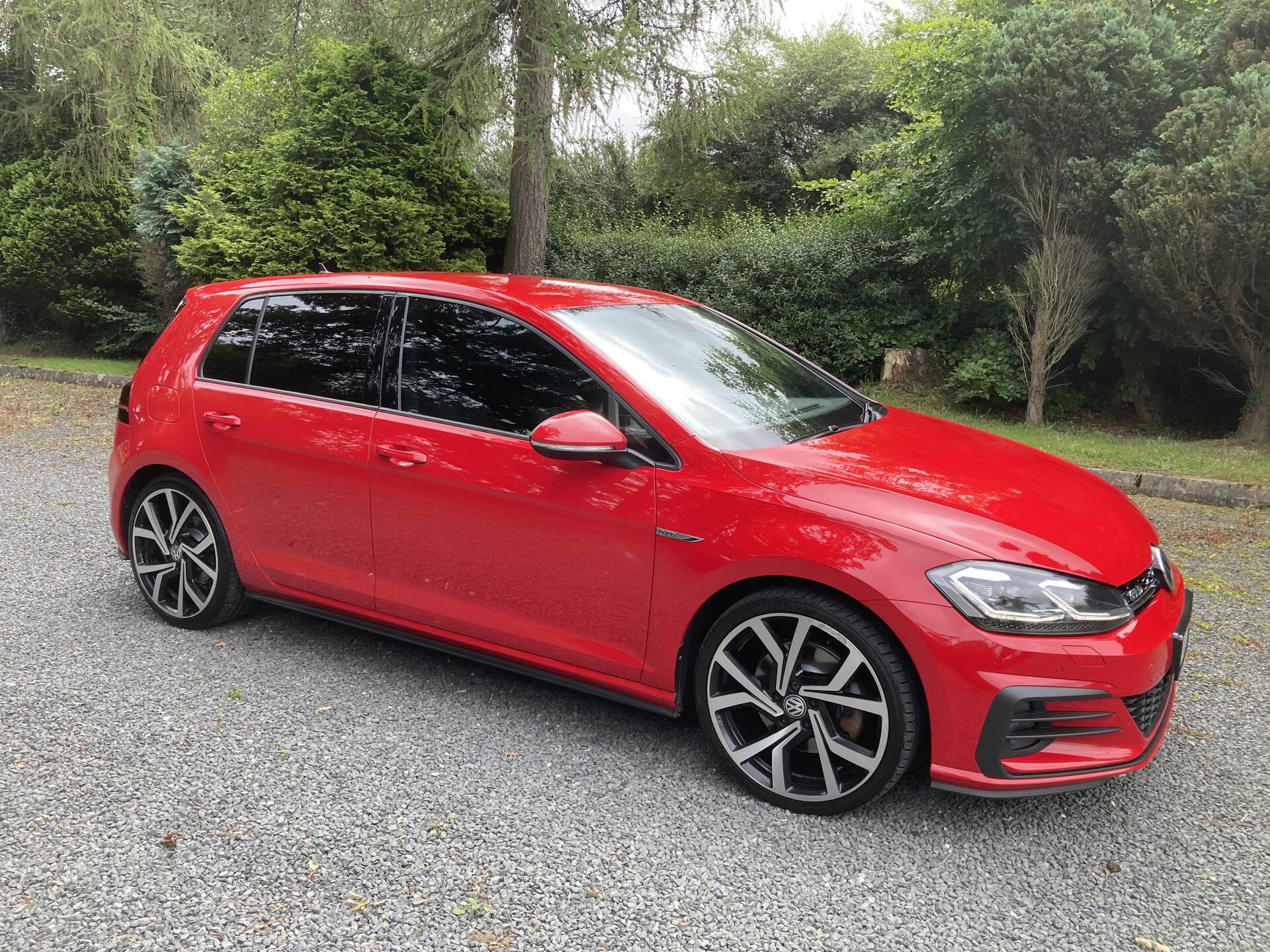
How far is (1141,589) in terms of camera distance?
2918mm

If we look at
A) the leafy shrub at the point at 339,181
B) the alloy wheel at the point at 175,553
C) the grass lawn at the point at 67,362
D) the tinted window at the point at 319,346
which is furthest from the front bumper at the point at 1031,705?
the grass lawn at the point at 67,362

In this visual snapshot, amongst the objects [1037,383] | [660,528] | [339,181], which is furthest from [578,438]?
[339,181]

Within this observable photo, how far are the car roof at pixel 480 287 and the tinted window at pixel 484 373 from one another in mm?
83

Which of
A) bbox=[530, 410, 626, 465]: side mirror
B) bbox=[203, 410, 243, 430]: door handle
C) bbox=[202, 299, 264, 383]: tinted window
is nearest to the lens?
bbox=[530, 410, 626, 465]: side mirror

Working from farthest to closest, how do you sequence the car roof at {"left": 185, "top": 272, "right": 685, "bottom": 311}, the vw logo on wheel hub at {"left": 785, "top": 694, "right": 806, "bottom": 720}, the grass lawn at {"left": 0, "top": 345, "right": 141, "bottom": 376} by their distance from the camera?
1. the grass lawn at {"left": 0, "top": 345, "right": 141, "bottom": 376}
2. the car roof at {"left": 185, "top": 272, "right": 685, "bottom": 311}
3. the vw logo on wheel hub at {"left": 785, "top": 694, "right": 806, "bottom": 720}

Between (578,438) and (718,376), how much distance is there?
0.85m

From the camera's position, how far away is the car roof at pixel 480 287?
12.1 feet

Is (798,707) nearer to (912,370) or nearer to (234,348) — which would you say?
(234,348)

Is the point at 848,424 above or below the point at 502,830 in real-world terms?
above

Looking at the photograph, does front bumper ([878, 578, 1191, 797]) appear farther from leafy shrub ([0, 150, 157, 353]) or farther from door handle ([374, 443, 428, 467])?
leafy shrub ([0, 150, 157, 353])

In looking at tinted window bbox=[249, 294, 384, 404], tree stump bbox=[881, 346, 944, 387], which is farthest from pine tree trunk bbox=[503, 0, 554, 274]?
tinted window bbox=[249, 294, 384, 404]

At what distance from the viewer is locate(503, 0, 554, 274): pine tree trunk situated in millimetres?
10023

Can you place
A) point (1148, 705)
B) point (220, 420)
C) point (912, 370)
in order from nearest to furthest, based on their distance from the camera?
point (1148, 705) → point (220, 420) → point (912, 370)

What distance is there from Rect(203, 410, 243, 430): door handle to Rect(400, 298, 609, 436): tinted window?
918mm
